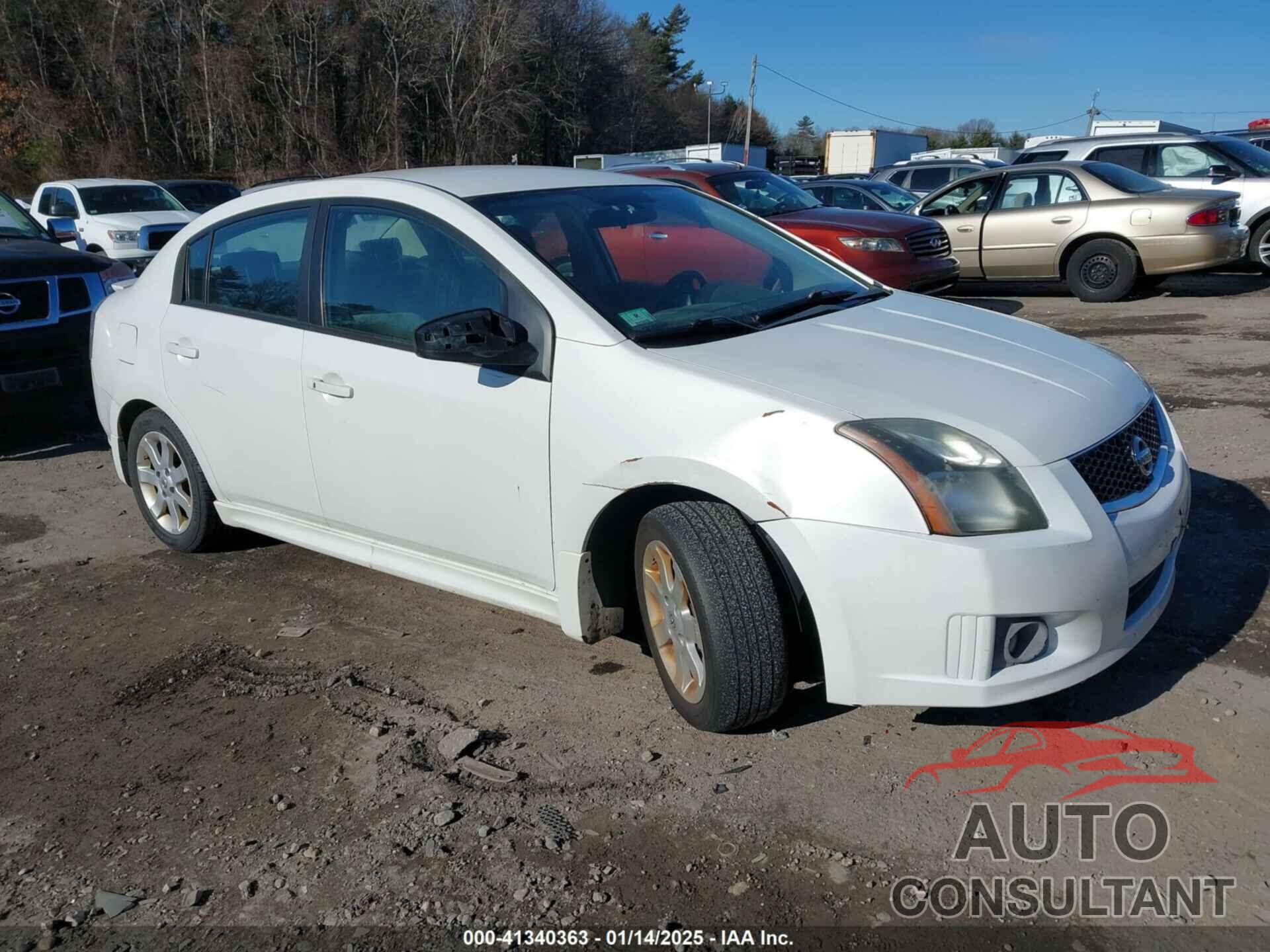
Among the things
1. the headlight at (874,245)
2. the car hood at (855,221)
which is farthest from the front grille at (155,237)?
→ the headlight at (874,245)

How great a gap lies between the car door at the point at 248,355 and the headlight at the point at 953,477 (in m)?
2.33

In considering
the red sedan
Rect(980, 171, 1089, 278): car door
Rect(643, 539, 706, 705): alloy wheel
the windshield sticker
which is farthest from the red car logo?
Rect(980, 171, 1089, 278): car door

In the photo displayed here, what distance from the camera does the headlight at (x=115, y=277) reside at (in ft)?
25.1

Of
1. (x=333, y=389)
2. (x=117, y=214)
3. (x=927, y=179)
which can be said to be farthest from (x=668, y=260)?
(x=927, y=179)

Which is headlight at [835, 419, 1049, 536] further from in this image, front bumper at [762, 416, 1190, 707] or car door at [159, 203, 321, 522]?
car door at [159, 203, 321, 522]

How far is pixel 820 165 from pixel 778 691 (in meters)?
57.3

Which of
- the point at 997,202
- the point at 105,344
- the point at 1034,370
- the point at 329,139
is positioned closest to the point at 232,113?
the point at 329,139

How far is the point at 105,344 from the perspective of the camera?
5.20m

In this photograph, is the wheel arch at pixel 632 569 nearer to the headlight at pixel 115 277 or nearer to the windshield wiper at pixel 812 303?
the windshield wiper at pixel 812 303

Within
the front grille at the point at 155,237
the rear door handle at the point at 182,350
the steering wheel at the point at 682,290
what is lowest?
the rear door handle at the point at 182,350

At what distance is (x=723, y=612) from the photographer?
9.78 ft

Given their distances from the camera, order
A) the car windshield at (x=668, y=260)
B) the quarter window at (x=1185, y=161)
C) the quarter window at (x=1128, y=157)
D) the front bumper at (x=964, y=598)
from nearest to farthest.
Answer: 1. the front bumper at (x=964, y=598)
2. the car windshield at (x=668, y=260)
3. the quarter window at (x=1185, y=161)
4. the quarter window at (x=1128, y=157)

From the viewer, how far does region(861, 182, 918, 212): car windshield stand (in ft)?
50.0

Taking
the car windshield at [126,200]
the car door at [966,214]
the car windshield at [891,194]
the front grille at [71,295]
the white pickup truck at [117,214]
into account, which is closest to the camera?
the front grille at [71,295]
